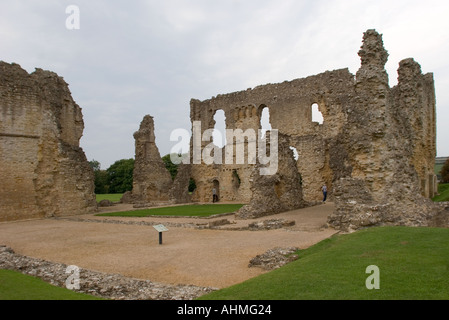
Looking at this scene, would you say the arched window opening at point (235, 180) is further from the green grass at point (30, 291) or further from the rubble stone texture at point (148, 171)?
the green grass at point (30, 291)

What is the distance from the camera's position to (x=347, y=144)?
11.6 metres

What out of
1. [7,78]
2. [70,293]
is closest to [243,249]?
[70,293]

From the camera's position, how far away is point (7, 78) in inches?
631

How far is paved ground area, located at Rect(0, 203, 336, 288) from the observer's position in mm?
6617

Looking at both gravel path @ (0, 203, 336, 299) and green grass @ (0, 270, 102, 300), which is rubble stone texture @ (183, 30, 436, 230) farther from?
green grass @ (0, 270, 102, 300)

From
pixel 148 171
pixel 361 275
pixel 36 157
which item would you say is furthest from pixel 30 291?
pixel 148 171

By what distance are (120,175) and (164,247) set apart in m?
41.0

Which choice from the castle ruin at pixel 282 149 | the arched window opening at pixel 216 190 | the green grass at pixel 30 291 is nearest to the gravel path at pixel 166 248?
the green grass at pixel 30 291

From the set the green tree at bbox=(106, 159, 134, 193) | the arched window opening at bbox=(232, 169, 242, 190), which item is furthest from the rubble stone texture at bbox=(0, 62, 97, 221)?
the green tree at bbox=(106, 159, 134, 193)

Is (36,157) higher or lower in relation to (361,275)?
higher

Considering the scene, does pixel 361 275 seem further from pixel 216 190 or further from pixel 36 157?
pixel 216 190

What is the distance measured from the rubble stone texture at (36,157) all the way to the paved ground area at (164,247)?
3161mm

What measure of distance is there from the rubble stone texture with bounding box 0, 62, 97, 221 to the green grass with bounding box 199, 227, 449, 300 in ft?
44.9

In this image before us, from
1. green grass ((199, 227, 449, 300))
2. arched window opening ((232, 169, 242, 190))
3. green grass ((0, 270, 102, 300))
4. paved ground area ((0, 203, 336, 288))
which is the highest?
arched window opening ((232, 169, 242, 190))
